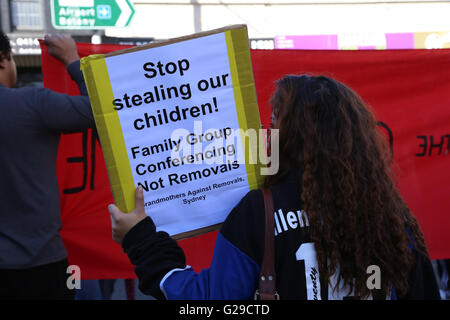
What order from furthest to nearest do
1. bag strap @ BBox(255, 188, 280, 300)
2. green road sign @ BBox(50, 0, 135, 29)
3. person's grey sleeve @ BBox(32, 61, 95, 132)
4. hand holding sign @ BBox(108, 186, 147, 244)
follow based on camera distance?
green road sign @ BBox(50, 0, 135, 29)
person's grey sleeve @ BBox(32, 61, 95, 132)
hand holding sign @ BBox(108, 186, 147, 244)
bag strap @ BBox(255, 188, 280, 300)

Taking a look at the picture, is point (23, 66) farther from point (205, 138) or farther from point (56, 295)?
point (205, 138)

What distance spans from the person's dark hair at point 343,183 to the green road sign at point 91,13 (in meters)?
4.42

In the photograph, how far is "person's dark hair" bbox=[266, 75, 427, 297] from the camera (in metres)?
1.36

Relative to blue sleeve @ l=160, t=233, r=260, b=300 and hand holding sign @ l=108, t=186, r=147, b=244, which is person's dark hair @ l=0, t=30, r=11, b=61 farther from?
blue sleeve @ l=160, t=233, r=260, b=300

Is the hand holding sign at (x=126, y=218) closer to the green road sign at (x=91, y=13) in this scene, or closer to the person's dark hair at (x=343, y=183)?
the person's dark hair at (x=343, y=183)

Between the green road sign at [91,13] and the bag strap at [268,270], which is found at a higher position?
the green road sign at [91,13]

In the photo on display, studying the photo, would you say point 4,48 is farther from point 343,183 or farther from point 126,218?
point 343,183

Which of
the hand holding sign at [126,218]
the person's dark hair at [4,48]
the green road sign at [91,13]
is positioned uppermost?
the green road sign at [91,13]

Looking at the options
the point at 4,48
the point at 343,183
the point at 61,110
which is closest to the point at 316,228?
the point at 343,183

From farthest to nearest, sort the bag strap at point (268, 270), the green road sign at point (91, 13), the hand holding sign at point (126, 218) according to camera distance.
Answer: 1. the green road sign at point (91, 13)
2. the hand holding sign at point (126, 218)
3. the bag strap at point (268, 270)

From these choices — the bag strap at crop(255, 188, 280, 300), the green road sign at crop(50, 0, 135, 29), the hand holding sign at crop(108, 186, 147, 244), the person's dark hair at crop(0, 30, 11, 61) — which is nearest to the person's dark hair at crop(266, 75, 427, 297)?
the bag strap at crop(255, 188, 280, 300)

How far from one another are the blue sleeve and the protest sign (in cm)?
24

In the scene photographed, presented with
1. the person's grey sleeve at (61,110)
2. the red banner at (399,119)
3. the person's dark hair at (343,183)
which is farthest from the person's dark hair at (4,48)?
the person's dark hair at (343,183)

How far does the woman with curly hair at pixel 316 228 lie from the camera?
1.35 metres
